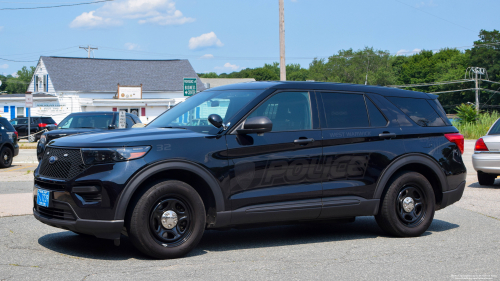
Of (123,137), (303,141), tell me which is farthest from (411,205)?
(123,137)

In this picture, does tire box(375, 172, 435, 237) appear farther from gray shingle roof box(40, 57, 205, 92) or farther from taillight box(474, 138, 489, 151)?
gray shingle roof box(40, 57, 205, 92)

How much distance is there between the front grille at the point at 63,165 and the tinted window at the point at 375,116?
3422 millimetres

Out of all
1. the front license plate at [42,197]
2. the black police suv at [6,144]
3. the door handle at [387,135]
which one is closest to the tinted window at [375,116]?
the door handle at [387,135]

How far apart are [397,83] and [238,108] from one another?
345ft

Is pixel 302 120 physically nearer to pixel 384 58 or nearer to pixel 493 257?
pixel 493 257

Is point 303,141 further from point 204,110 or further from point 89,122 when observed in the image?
point 89,122

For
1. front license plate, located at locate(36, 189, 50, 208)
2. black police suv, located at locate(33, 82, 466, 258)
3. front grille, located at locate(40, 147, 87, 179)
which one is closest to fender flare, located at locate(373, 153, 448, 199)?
black police suv, located at locate(33, 82, 466, 258)

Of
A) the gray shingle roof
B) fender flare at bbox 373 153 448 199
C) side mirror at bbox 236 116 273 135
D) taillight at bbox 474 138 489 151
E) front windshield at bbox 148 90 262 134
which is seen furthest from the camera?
the gray shingle roof

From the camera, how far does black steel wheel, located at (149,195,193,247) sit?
5.17 meters

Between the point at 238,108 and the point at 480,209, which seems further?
the point at 480,209

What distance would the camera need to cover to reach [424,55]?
359ft

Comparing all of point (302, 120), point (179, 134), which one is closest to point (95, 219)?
point (179, 134)

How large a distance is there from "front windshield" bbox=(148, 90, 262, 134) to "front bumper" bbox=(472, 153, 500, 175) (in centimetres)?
729

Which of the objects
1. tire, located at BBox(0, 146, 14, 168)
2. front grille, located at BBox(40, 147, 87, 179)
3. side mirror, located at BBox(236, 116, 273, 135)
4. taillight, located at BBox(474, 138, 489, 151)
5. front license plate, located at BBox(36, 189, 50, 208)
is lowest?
tire, located at BBox(0, 146, 14, 168)
